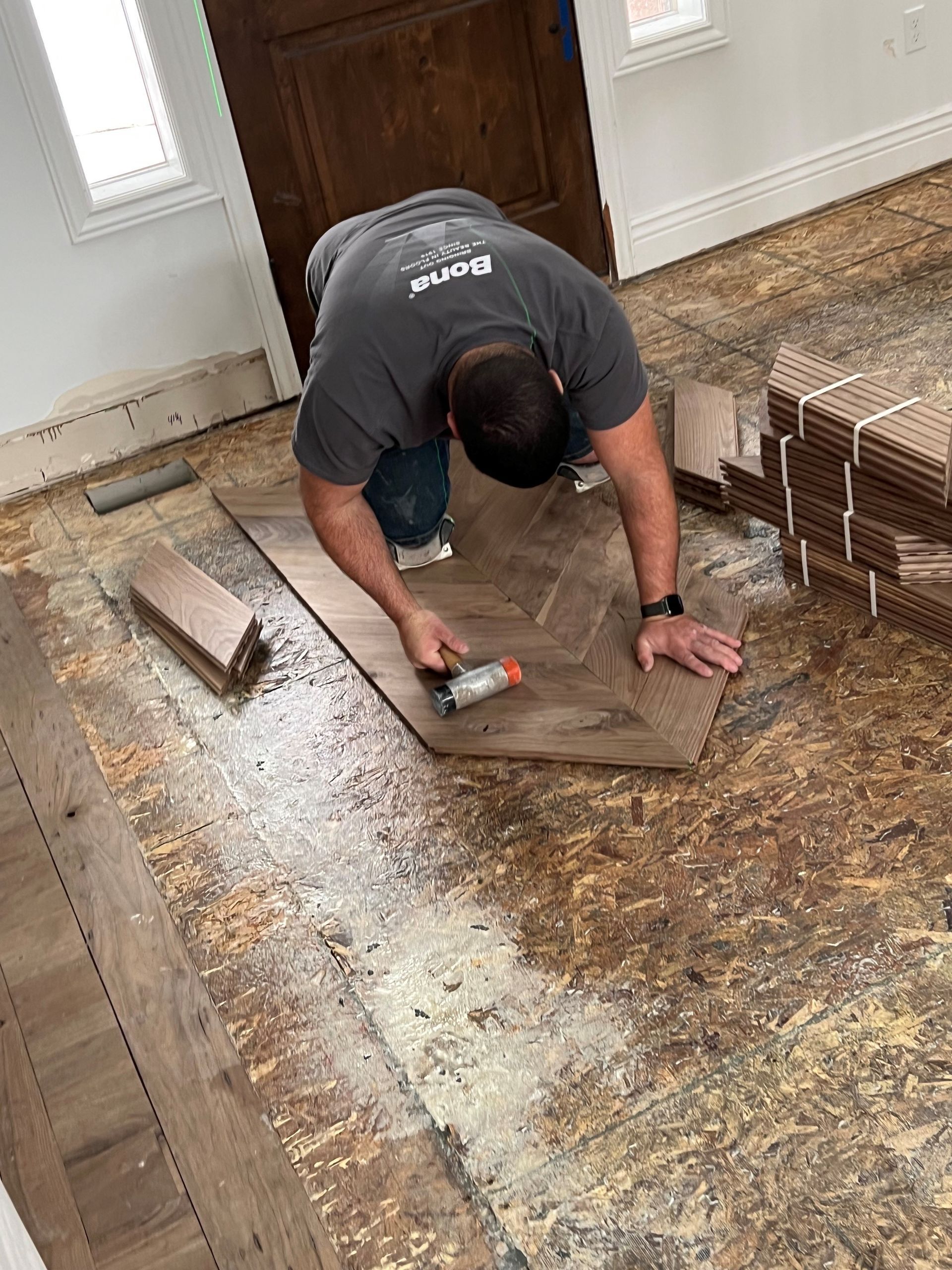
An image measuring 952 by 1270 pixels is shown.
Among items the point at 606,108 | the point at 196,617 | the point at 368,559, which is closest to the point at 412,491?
the point at 368,559

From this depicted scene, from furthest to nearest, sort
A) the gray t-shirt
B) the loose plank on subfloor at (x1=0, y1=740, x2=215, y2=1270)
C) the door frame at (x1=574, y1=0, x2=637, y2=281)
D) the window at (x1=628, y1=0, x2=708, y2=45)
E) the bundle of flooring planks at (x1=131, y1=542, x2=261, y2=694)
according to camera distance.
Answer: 1. the window at (x1=628, y1=0, x2=708, y2=45)
2. the door frame at (x1=574, y1=0, x2=637, y2=281)
3. the bundle of flooring planks at (x1=131, y1=542, x2=261, y2=694)
4. the gray t-shirt
5. the loose plank on subfloor at (x1=0, y1=740, x2=215, y2=1270)

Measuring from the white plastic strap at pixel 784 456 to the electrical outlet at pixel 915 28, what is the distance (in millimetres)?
2844

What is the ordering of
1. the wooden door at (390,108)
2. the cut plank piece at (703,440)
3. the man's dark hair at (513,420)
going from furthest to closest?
the wooden door at (390,108) < the cut plank piece at (703,440) < the man's dark hair at (513,420)

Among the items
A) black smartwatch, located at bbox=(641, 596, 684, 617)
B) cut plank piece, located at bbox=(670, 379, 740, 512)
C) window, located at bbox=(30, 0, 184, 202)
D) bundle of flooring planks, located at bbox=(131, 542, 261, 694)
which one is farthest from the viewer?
window, located at bbox=(30, 0, 184, 202)

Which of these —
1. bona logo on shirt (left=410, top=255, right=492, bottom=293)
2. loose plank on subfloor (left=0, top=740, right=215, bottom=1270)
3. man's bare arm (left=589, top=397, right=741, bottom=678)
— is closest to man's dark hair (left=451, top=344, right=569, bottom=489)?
bona logo on shirt (left=410, top=255, right=492, bottom=293)

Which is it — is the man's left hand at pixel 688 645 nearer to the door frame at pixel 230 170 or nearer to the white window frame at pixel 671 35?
the door frame at pixel 230 170

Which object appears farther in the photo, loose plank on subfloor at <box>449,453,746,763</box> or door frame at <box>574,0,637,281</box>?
door frame at <box>574,0,637,281</box>

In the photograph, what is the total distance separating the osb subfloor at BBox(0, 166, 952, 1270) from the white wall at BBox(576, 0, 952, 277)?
1872mm

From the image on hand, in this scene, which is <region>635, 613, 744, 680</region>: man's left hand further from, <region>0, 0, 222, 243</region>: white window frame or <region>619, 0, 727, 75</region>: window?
<region>619, 0, 727, 75</region>: window

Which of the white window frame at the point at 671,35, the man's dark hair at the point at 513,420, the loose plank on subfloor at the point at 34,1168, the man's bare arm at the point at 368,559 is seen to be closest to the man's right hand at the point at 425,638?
the man's bare arm at the point at 368,559

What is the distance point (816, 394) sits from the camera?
2598 mm

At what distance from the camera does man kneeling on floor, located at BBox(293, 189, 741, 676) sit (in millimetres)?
2100

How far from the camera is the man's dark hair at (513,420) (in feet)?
6.67

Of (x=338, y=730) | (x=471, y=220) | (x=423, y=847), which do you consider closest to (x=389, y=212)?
(x=471, y=220)
